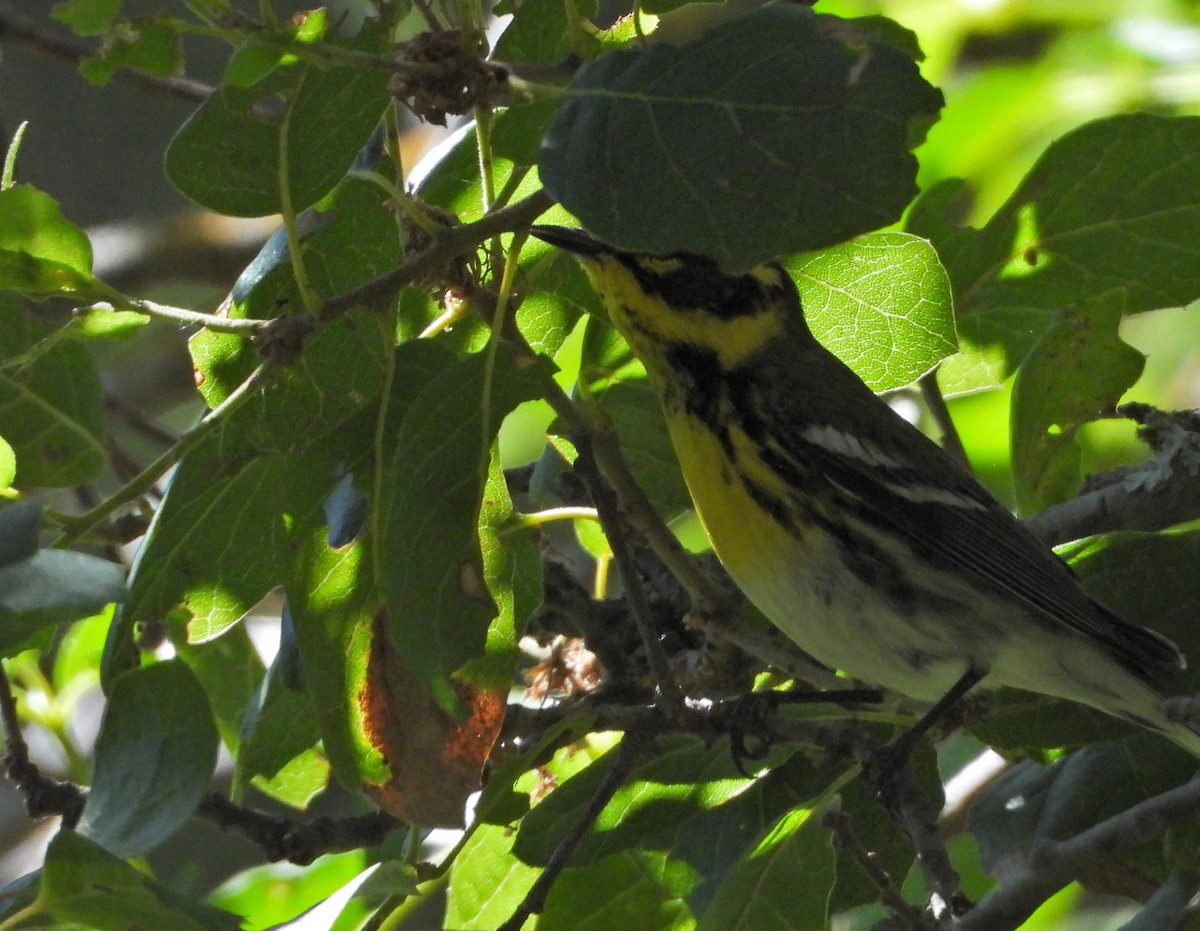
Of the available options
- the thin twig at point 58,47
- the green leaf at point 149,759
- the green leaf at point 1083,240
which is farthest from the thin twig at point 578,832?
the thin twig at point 58,47

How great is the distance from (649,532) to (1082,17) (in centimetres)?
260

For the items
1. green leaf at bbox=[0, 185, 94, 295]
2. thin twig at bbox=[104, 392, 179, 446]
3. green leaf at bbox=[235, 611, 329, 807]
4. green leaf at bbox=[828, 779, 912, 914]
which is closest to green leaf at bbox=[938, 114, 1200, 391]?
green leaf at bbox=[828, 779, 912, 914]

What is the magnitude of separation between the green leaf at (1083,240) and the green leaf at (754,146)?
1224mm

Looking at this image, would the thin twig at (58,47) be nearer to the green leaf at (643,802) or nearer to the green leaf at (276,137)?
the green leaf at (276,137)

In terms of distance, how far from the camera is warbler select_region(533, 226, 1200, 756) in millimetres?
2791

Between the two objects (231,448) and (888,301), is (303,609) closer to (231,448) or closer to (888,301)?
(231,448)

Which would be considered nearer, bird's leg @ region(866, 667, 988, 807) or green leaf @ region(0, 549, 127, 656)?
green leaf @ region(0, 549, 127, 656)

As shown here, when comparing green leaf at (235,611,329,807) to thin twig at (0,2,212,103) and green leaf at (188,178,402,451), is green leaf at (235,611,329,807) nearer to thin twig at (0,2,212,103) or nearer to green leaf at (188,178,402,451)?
green leaf at (188,178,402,451)

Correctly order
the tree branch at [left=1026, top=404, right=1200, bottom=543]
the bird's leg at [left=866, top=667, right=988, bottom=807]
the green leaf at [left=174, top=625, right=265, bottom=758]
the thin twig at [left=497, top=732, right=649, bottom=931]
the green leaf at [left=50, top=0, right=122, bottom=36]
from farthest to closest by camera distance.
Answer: the green leaf at [left=174, top=625, right=265, bottom=758], the tree branch at [left=1026, top=404, right=1200, bottom=543], the bird's leg at [left=866, top=667, right=988, bottom=807], the thin twig at [left=497, top=732, right=649, bottom=931], the green leaf at [left=50, top=0, right=122, bottom=36]

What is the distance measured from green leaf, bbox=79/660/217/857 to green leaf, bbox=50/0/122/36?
92cm

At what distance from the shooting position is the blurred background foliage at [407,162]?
3.35m

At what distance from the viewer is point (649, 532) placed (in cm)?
229

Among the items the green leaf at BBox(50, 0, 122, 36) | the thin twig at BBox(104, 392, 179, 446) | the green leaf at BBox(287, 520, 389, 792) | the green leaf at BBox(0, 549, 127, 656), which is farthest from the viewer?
the thin twig at BBox(104, 392, 179, 446)

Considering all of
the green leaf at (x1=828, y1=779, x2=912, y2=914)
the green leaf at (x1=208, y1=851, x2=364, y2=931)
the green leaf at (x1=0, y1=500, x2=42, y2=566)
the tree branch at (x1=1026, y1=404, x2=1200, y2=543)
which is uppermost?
the green leaf at (x1=0, y1=500, x2=42, y2=566)
